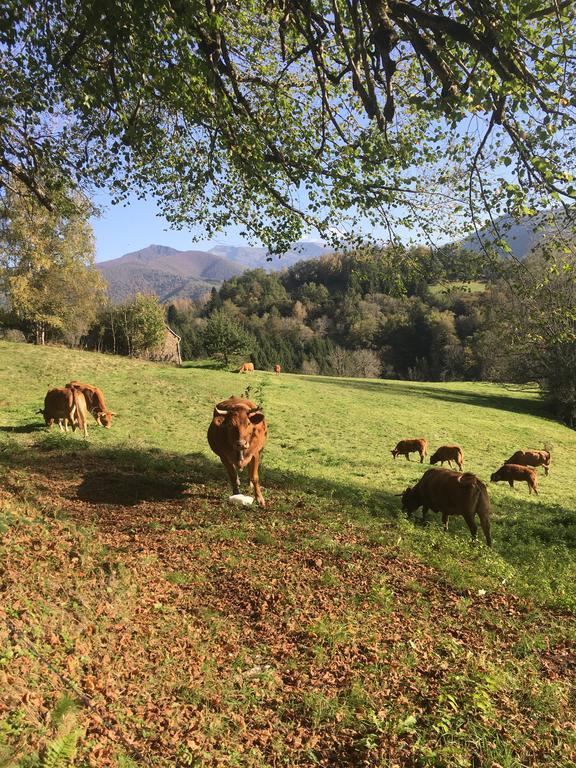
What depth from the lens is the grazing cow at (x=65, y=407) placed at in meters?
16.8

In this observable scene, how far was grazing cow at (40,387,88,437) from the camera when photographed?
1677 cm

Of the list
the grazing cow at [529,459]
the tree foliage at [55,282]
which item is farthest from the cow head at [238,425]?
the tree foliage at [55,282]

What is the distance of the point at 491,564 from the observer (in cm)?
804

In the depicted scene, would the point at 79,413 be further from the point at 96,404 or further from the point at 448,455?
the point at 448,455

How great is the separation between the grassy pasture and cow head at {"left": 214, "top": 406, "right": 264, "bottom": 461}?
1.37 metres

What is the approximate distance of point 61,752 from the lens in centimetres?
308

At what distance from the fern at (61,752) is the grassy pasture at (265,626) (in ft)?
0.04

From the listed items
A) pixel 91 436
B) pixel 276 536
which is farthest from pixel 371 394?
pixel 276 536

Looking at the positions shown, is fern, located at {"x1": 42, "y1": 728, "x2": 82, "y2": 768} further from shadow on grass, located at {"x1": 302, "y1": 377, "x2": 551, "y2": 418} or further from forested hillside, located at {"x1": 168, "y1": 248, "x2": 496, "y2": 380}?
forested hillside, located at {"x1": 168, "y1": 248, "x2": 496, "y2": 380}

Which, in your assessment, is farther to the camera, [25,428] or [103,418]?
[103,418]

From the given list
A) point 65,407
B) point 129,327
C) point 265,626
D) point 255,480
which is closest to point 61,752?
point 265,626

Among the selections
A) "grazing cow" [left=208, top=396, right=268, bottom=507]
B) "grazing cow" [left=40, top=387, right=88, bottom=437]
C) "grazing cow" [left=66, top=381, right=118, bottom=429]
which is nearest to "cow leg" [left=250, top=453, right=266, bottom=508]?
"grazing cow" [left=208, top=396, right=268, bottom=507]

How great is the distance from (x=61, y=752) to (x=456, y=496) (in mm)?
8648

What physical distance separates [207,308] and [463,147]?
14696 centimetres
